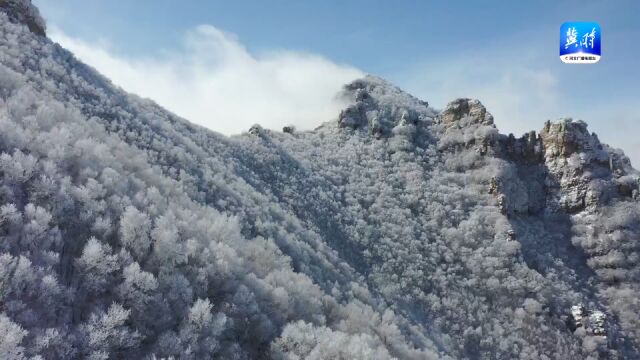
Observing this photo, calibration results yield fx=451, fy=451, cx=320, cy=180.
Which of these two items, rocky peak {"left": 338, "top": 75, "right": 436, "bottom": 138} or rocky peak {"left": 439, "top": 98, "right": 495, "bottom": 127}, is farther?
rocky peak {"left": 338, "top": 75, "right": 436, "bottom": 138}

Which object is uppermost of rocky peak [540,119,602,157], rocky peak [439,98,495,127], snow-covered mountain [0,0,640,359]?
rocky peak [439,98,495,127]

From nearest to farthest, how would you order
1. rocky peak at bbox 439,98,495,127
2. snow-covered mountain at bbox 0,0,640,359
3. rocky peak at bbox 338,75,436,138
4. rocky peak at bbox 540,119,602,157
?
snow-covered mountain at bbox 0,0,640,359 < rocky peak at bbox 540,119,602,157 < rocky peak at bbox 439,98,495,127 < rocky peak at bbox 338,75,436,138

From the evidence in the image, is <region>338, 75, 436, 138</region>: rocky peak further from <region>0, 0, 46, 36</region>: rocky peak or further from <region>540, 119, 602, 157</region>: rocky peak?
<region>0, 0, 46, 36</region>: rocky peak

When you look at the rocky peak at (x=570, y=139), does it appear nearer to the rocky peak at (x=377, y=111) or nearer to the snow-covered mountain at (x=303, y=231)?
the snow-covered mountain at (x=303, y=231)

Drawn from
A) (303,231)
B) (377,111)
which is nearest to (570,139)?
(377,111)

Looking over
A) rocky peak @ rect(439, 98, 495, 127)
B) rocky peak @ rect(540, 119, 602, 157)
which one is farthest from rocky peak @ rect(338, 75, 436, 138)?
rocky peak @ rect(540, 119, 602, 157)

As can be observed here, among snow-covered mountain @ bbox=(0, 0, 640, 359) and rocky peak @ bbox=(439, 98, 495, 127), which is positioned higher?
rocky peak @ bbox=(439, 98, 495, 127)

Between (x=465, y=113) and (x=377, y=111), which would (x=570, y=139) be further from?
(x=377, y=111)

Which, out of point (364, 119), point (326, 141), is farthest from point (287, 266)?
point (364, 119)
